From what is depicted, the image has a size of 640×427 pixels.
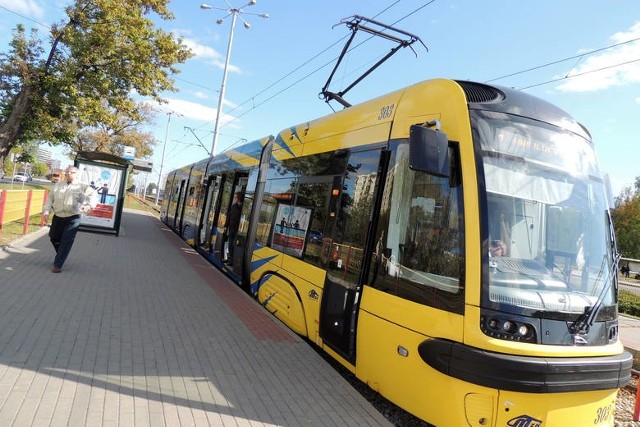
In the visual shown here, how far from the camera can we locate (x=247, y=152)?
10914 millimetres

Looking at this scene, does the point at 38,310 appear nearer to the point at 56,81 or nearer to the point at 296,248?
the point at 296,248

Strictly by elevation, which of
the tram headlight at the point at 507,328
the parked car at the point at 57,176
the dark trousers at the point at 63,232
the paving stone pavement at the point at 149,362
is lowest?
the paving stone pavement at the point at 149,362

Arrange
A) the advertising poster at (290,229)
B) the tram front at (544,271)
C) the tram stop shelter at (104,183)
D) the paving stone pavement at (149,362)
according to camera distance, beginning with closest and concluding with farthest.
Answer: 1. the tram front at (544,271)
2. the paving stone pavement at (149,362)
3. the advertising poster at (290,229)
4. the tram stop shelter at (104,183)

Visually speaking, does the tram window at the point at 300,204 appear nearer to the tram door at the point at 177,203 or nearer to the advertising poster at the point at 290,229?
the advertising poster at the point at 290,229

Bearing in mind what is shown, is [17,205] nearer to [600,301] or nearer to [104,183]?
[104,183]

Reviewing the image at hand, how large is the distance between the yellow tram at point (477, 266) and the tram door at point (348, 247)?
2cm

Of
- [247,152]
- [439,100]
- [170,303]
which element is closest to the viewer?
[439,100]

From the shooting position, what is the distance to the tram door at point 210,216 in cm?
1273

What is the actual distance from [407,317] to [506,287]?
0.84 meters

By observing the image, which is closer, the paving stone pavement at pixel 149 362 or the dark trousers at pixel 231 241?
the paving stone pavement at pixel 149 362

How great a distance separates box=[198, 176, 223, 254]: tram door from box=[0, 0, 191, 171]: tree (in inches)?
190

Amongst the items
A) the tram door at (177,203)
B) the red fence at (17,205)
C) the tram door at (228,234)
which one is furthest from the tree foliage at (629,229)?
the red fence at (17,205)

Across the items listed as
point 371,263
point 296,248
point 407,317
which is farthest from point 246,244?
point 407,317

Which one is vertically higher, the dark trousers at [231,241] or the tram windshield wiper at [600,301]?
the tram windshield wiper at [600,301]
